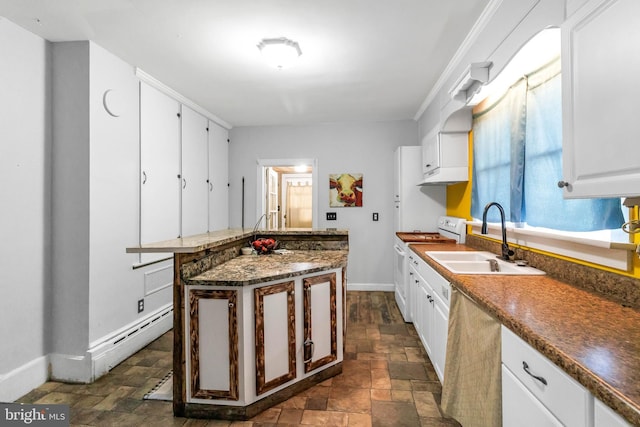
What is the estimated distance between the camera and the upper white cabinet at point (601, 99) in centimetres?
88

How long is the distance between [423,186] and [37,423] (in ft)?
12.4

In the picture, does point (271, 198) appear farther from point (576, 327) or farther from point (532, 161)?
point (576, 327)

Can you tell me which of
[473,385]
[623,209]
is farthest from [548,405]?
[623,209]

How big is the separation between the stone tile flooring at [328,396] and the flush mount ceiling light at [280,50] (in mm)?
2489

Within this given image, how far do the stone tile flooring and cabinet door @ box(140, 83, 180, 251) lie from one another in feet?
3.85

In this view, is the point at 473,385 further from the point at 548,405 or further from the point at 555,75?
the point at 555,75

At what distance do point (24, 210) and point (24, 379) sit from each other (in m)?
1.16

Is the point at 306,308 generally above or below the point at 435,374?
above

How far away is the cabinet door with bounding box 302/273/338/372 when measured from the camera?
202 cm

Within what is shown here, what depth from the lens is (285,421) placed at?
1.79m

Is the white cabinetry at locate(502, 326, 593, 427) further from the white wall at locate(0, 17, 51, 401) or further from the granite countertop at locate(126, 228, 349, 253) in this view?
the white wall at locate(0, 17, 51, 401)

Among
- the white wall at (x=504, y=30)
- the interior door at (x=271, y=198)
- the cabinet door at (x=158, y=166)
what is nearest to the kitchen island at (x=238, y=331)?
the cabinet door at (x=158, y=166)

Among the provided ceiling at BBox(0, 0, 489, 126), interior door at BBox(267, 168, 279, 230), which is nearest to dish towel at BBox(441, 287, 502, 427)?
ceiling at BBox(0, 0, 489, 126)

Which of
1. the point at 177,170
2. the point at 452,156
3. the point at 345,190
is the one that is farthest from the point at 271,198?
the point at 452,156
